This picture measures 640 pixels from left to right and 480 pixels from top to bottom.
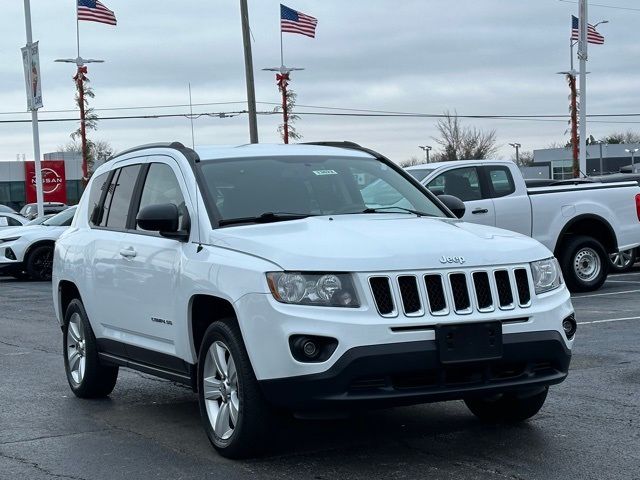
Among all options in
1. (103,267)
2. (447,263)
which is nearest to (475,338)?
(447,263)

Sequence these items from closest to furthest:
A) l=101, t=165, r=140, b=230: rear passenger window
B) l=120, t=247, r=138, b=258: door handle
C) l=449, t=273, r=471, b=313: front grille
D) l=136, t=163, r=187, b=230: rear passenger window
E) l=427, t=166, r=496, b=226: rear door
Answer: l=449, t=273, r=471, b=313: front grille < l=136, t=163, r=187, b=230: rear passenger window < l=120, t=247, r=138, b=258: door handle < l=101, t=165, r=140, b=230: rear passenger window < l=427, t=166, r=496, b=226: rear door

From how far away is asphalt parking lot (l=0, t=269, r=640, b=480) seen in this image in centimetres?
602

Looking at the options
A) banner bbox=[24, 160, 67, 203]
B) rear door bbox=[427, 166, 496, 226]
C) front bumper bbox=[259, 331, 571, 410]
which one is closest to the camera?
front bumper bbox=[259, 331, 571, 410]

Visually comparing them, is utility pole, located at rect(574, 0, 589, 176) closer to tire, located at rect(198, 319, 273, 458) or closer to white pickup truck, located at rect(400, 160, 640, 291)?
white pickup truck, located at rect(400, 160, 640, 291)

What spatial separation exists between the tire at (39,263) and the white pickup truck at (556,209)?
10958 mm

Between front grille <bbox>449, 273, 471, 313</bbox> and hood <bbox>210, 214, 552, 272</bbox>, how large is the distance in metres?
0.08

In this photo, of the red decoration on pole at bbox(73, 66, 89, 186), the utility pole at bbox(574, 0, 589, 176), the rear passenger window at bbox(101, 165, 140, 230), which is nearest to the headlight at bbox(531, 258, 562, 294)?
the rear passenger window at bbox(101, 165, 140, 230)

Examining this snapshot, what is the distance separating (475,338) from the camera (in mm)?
5836

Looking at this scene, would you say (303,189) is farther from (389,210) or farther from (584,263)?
(584,263)

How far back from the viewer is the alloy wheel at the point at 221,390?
6.25 meters

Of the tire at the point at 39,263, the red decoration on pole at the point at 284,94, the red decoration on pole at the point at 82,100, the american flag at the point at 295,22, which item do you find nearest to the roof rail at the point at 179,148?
the tire at the point at 39,263

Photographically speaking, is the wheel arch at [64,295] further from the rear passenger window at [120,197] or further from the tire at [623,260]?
the tire at [623,260]

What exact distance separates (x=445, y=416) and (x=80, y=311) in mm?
2959

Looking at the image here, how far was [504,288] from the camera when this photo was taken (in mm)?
6086
